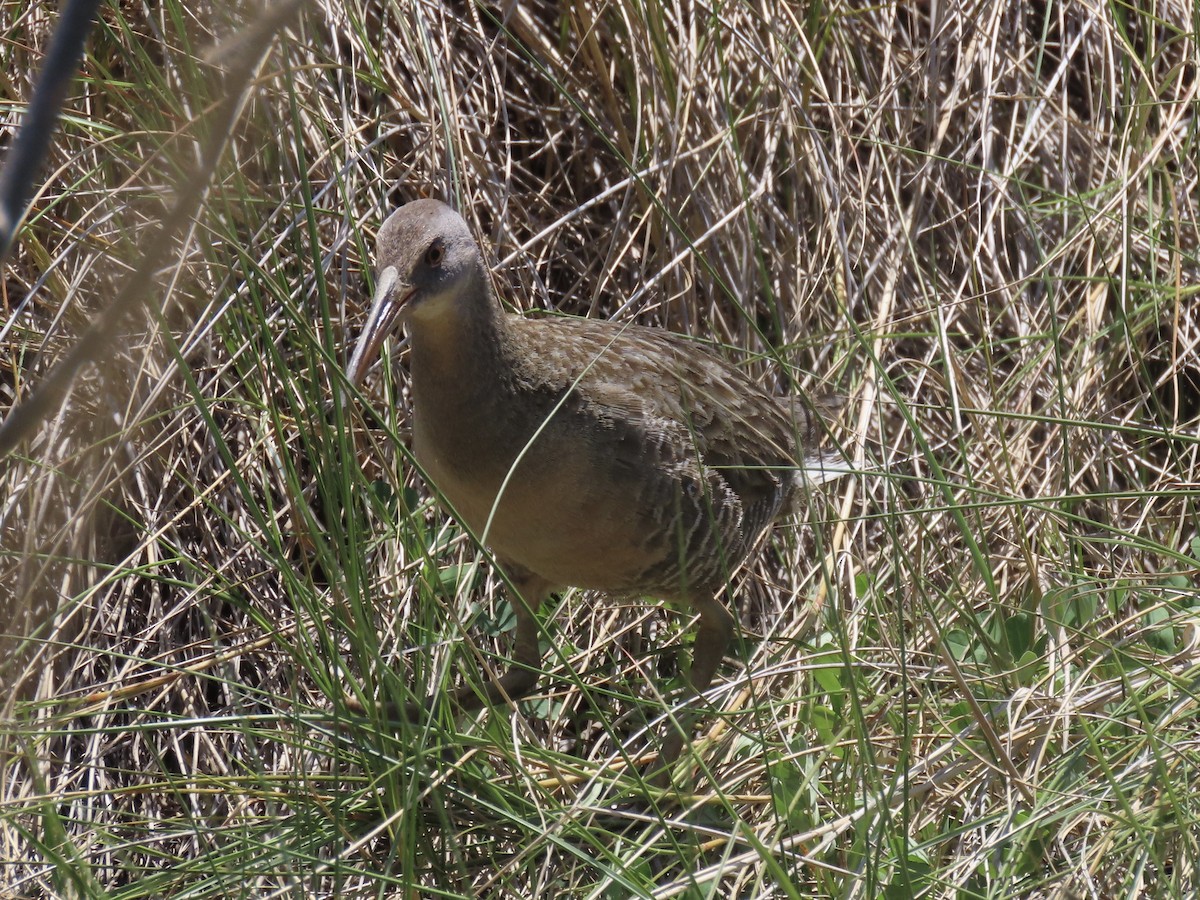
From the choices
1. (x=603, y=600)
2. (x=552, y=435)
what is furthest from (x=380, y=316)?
(x=603, y=600)

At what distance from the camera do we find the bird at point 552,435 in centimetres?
295

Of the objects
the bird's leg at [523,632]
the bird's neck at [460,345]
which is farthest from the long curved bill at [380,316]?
the bird's leg at [523,632]

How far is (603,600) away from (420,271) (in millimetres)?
1422

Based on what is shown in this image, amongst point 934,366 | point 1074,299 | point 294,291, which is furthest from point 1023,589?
point 294,291

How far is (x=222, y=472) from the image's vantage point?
3682mm

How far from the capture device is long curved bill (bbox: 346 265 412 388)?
2.73m

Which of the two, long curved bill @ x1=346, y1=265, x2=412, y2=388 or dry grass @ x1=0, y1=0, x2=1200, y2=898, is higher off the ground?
long curved bill @ x1=346, y1=265, x2=412, y2=388

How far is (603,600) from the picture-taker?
398cm

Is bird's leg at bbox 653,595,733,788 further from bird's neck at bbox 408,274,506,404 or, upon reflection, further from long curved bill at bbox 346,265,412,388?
long curved bill at bbox 346,265,412,388

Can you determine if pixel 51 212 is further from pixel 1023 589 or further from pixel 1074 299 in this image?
pixel 1074 299

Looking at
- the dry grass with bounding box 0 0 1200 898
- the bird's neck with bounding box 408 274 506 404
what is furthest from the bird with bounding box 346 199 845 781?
the dry grass with bounding box 0 0 1200 898

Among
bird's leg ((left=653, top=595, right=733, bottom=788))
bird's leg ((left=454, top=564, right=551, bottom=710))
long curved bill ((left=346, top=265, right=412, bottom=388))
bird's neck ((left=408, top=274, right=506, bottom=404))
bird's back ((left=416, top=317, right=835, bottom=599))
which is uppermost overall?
long curved bill ((left=346, top=265, right=412, bottom=388))

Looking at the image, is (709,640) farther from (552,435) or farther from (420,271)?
(420,271)

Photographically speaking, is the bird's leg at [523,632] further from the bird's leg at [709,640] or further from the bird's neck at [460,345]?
the bird's neck at [460,345]
